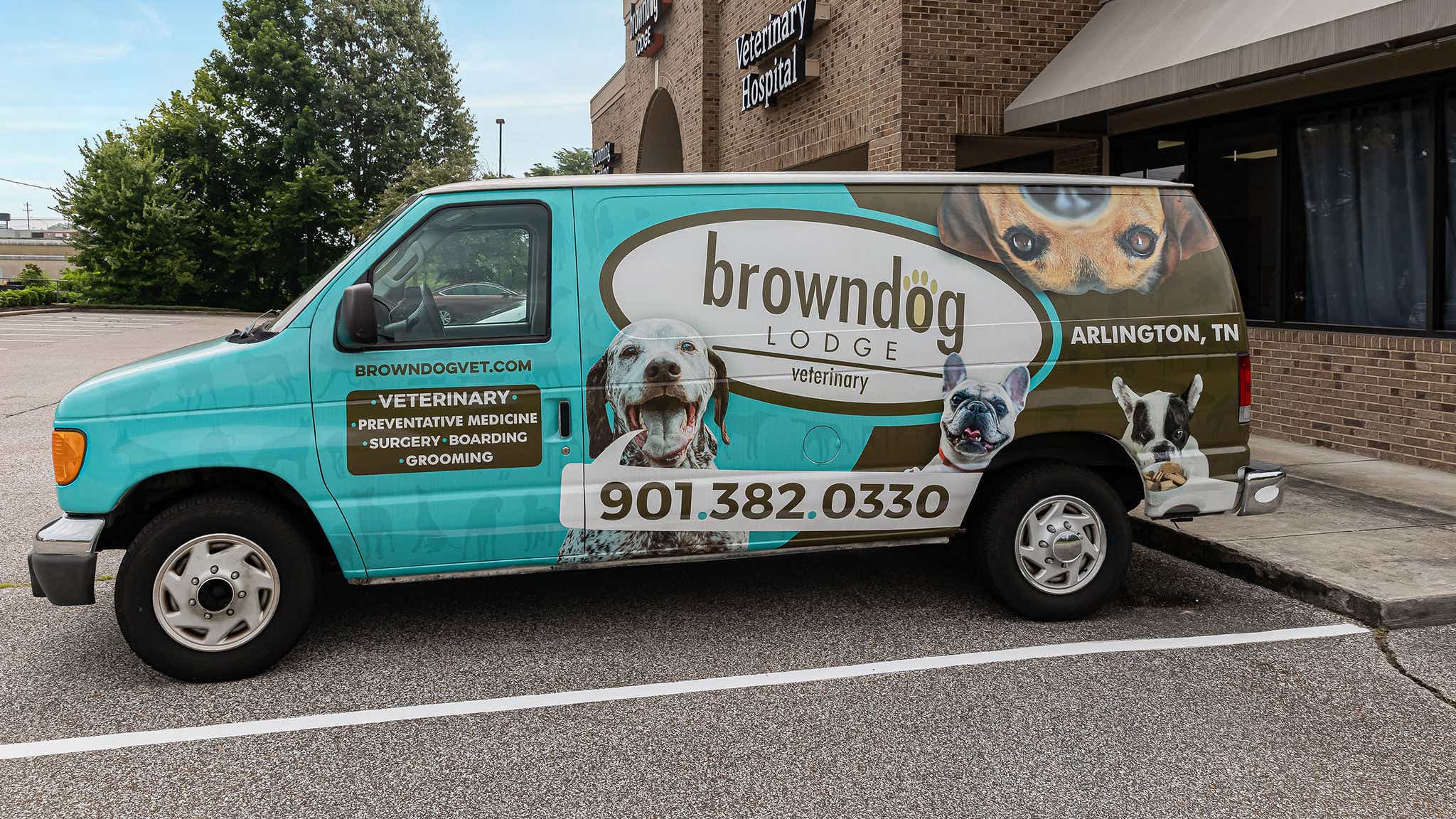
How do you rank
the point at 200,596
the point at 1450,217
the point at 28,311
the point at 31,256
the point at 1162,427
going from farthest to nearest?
the point at 31,256, the point at 28,311, the point at 1450,217, the point at 1162,427, the point at 200,596

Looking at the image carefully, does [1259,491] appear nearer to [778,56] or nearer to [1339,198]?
[1339,198]

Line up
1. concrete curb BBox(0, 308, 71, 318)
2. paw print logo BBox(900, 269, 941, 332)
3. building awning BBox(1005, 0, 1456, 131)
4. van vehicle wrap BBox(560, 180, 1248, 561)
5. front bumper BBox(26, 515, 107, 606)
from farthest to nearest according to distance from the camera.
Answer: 1. concrete curb BBox(0, 308, 71, 318)
2. building awning BBox(1005, 0, 1456, 131)
3. paw print logo BBox(900, 269, 941, 332)
4. van vehicle wrap BBox(560, 180, 1248, 561)
5. front bumper BBox(26, 515, 107, 606)

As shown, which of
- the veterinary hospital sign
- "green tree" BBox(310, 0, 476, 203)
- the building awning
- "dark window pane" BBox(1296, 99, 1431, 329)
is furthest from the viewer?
"green tree" BBox(310, 0, 476, 203)

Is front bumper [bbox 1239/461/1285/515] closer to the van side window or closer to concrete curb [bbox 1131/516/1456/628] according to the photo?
concrete curb [bbox 1131/516/1456/628]

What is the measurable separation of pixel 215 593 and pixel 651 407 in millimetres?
1951

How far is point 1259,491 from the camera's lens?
18.2 feet

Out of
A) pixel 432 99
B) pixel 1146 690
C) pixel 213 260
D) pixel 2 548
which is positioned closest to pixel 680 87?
pixel 2 548

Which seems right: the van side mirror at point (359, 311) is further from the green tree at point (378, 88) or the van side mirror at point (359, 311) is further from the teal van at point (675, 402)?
the green tree at point (378, 88)

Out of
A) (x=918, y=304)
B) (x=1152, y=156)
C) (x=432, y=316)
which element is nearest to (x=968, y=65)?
(x=1152, y=156)

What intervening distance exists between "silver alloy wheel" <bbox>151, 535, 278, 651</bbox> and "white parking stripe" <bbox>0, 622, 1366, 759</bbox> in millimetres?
509

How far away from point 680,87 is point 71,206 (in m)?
32.6

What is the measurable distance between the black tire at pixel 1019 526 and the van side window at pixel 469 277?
226 centimetres

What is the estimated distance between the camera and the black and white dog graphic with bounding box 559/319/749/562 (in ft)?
16.1

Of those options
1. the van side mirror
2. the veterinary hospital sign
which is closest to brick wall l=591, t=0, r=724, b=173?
the veterinary hospital sign
